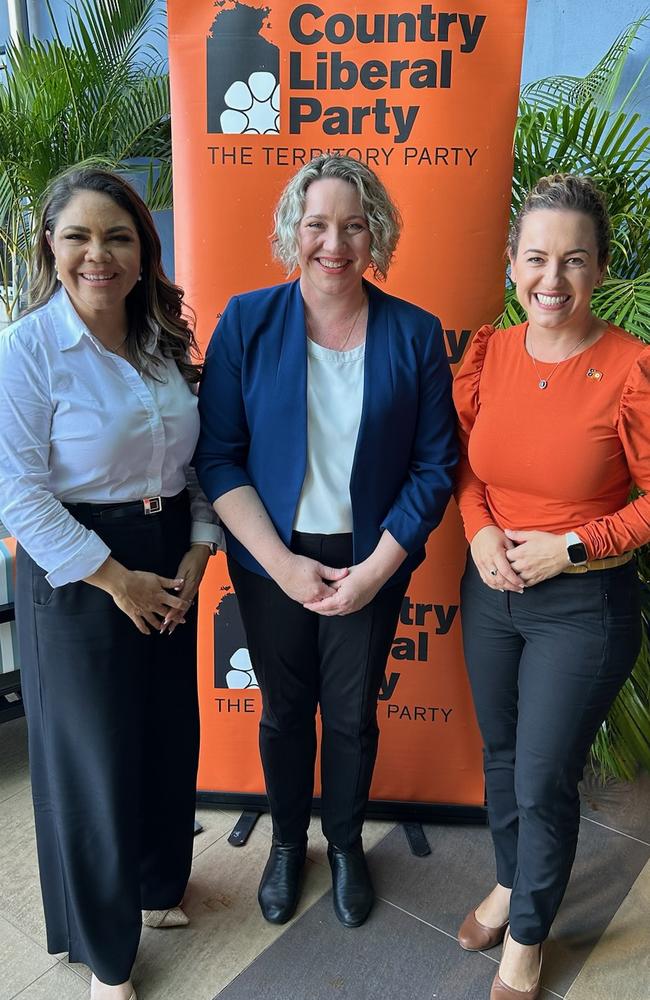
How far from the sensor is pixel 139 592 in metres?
1.38

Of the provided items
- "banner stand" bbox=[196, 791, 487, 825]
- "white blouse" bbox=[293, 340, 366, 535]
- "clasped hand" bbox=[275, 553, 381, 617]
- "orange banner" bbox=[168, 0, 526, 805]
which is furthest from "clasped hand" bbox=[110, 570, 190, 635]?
"banner stand" bbox=[196, 791, 487, 825]

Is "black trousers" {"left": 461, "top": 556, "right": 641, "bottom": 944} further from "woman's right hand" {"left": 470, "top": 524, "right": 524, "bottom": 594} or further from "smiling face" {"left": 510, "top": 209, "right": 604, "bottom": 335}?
"smiling face" {"left": 510, "top": 209, "right": 604, "bottom": 335}

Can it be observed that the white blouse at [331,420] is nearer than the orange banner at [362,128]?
Yes

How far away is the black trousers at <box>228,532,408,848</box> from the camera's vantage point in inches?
64.1

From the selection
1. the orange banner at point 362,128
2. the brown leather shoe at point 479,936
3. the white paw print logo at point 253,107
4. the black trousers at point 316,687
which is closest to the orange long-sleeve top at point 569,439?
the black trousers at point 316,687

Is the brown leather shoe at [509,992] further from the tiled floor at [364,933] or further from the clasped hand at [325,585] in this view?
the clasped hand at [325,585]

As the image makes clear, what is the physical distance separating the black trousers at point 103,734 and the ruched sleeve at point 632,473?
0.82 m

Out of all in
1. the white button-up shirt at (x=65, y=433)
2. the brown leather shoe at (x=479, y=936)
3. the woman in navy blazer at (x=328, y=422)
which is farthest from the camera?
the brown leather shoe at (x=479, y=936)

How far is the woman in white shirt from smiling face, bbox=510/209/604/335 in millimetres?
689

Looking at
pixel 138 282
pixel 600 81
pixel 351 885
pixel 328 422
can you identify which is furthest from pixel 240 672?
pixel 600 81

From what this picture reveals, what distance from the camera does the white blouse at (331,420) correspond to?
151 centimetres

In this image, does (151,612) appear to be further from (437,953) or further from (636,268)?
(636,268)

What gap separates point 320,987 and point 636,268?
6.98 feet

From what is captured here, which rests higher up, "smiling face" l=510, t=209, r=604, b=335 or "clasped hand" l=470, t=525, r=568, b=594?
"smiling face" l=510, t=209, r=604, b=335
